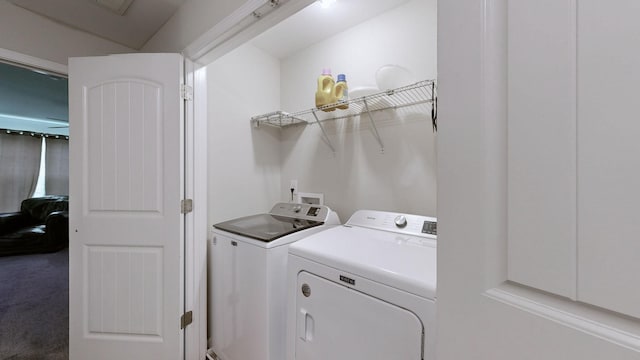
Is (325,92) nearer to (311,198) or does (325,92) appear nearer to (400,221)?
(311,198)

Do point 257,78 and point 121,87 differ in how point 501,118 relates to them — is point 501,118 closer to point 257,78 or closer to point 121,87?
point 121,87

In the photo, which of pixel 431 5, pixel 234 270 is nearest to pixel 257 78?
pixel 431 5

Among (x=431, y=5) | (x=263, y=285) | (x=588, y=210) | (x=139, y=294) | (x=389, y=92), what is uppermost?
(x=431, y=5)

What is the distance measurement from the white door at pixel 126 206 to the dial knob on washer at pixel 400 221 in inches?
54.3

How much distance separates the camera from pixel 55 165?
19.2 ft

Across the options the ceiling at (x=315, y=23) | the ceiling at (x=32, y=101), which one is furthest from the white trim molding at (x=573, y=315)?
the ceiling at (x=32, y=101)

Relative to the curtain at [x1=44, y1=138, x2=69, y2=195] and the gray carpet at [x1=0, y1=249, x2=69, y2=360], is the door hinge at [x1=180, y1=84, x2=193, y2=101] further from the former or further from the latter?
the curtain at [x1=44, y1=138, x2=69, y2=195]

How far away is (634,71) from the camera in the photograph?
0.33 metres

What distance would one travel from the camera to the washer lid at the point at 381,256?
869 mm

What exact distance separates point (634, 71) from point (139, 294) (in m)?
2.21

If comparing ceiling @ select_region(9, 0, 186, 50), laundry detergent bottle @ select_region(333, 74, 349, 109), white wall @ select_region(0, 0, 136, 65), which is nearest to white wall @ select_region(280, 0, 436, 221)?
laundry detergent bottle @ select_region(333, 74, 349, 109)

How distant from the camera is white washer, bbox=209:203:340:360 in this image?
1360 millimetres

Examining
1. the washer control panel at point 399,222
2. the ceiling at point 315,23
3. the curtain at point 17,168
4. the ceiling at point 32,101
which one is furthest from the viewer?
the curtain at point 17,168

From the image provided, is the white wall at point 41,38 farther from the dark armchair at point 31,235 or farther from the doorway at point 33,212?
the dark armchair at point 31,235
